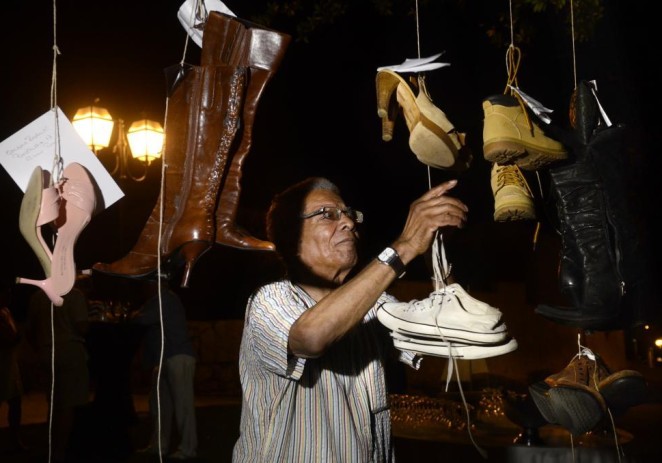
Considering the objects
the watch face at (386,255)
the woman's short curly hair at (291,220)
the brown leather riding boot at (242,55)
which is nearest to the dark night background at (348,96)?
the woman's short curly hair at (291,220)

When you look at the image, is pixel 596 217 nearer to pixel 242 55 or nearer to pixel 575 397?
pixel 575 397

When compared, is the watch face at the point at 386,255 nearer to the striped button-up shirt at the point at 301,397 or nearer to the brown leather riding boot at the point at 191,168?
the striped button-up shirt at the point at 301,397

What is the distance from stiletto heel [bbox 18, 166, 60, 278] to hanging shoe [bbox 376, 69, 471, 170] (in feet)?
3.17

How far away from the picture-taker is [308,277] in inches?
102

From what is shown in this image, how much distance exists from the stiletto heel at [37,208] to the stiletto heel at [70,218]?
4cm

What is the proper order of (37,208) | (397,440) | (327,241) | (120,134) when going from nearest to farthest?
(37,208) → (327,241) → (397,440) → (120,134)

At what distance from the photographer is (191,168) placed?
204cm

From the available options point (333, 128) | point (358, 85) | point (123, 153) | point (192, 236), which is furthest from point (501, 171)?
point (123, 153)

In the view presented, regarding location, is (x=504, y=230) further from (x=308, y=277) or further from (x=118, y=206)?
(x=308, y=277)

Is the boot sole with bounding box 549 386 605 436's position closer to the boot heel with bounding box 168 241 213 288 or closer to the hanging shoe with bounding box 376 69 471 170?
the hanging shoe with bounding box 376 69 471 170

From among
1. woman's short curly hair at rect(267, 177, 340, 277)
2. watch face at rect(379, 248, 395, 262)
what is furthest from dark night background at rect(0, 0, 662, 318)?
watch face at rect(379, 248, 395, 262)

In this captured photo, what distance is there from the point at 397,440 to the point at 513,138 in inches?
141

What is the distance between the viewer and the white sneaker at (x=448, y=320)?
189 centimetres

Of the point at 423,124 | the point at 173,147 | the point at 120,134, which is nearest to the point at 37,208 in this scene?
the point at 173,147
